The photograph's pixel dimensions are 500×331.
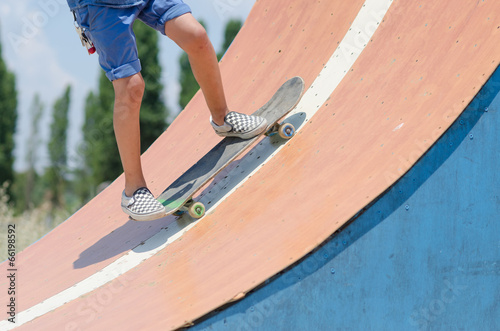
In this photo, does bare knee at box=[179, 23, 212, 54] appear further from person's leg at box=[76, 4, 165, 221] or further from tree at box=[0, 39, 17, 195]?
tree at box=[0, 39, 17, 195]

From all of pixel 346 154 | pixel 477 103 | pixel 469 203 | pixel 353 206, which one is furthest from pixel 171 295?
pixel 477 103

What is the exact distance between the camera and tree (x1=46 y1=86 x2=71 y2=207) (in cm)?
3152

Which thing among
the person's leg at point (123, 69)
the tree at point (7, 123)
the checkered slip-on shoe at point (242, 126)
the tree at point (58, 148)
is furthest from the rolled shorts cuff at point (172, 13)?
the tree at point (58, 148)

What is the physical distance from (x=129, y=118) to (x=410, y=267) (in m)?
1.58

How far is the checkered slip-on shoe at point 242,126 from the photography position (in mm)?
2979

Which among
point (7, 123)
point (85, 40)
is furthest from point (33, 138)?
point (85, 40)

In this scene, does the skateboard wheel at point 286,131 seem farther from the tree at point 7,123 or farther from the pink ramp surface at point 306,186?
the tree at point 7,123

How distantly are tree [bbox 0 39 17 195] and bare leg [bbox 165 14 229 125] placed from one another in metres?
18.1

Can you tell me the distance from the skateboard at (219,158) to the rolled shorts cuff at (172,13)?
78cm

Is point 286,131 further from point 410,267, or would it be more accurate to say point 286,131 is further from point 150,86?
point 150,86

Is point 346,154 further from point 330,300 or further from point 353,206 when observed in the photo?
point 330,300

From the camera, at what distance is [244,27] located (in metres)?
5.04

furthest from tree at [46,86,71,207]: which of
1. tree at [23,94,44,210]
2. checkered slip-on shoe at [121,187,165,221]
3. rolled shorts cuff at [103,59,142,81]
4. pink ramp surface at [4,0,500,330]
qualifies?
rolled shorts cuff at [103,59,142,81]

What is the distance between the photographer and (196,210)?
287 cm
